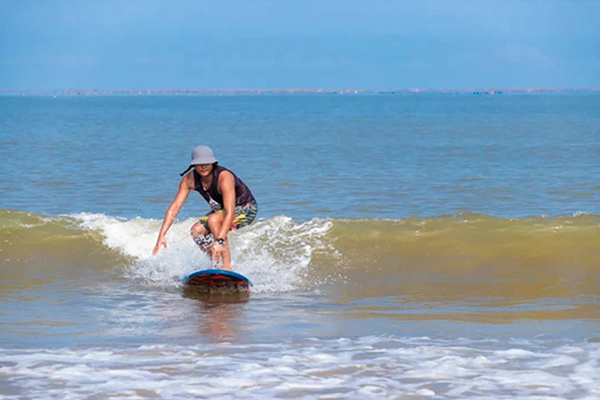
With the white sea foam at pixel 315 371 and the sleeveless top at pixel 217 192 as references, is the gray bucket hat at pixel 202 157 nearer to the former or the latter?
the sleeveless top at pixel 217 192

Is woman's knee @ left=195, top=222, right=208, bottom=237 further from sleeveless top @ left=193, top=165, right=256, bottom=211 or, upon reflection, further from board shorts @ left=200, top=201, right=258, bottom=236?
sleeveless top @ left=193, top=165, right=256, bottom=211

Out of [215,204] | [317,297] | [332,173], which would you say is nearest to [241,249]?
[215,204]

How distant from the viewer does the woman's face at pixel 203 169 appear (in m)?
9.29

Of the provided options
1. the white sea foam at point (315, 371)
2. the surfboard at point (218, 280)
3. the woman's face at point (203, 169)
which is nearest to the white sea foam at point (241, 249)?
the surfboard at point (218, 280)

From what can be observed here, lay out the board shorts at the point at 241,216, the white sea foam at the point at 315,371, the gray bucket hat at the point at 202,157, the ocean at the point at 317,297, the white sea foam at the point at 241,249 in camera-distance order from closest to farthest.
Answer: the white sea foam at the point at 315,371 → the ocean at the point at 317,297 → the gray bucket hat at the point at 202,157 → the board shorts at the point at 241,216 → the white sea foam at the point at 241,249

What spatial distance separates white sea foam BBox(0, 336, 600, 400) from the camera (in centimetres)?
598

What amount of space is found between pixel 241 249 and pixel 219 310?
3.91 meters

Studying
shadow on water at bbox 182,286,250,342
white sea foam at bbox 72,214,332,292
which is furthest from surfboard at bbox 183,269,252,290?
white sea foam at bbox 72,214,332,292

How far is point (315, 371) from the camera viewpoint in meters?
6.42

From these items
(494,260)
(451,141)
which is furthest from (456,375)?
(451,141)

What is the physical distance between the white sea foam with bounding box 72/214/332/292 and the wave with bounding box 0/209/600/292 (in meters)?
0.01

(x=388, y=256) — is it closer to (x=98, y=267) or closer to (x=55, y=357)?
(x=98, y=267)

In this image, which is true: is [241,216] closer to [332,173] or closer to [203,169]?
[203,169]

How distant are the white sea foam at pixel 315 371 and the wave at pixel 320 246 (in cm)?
289
